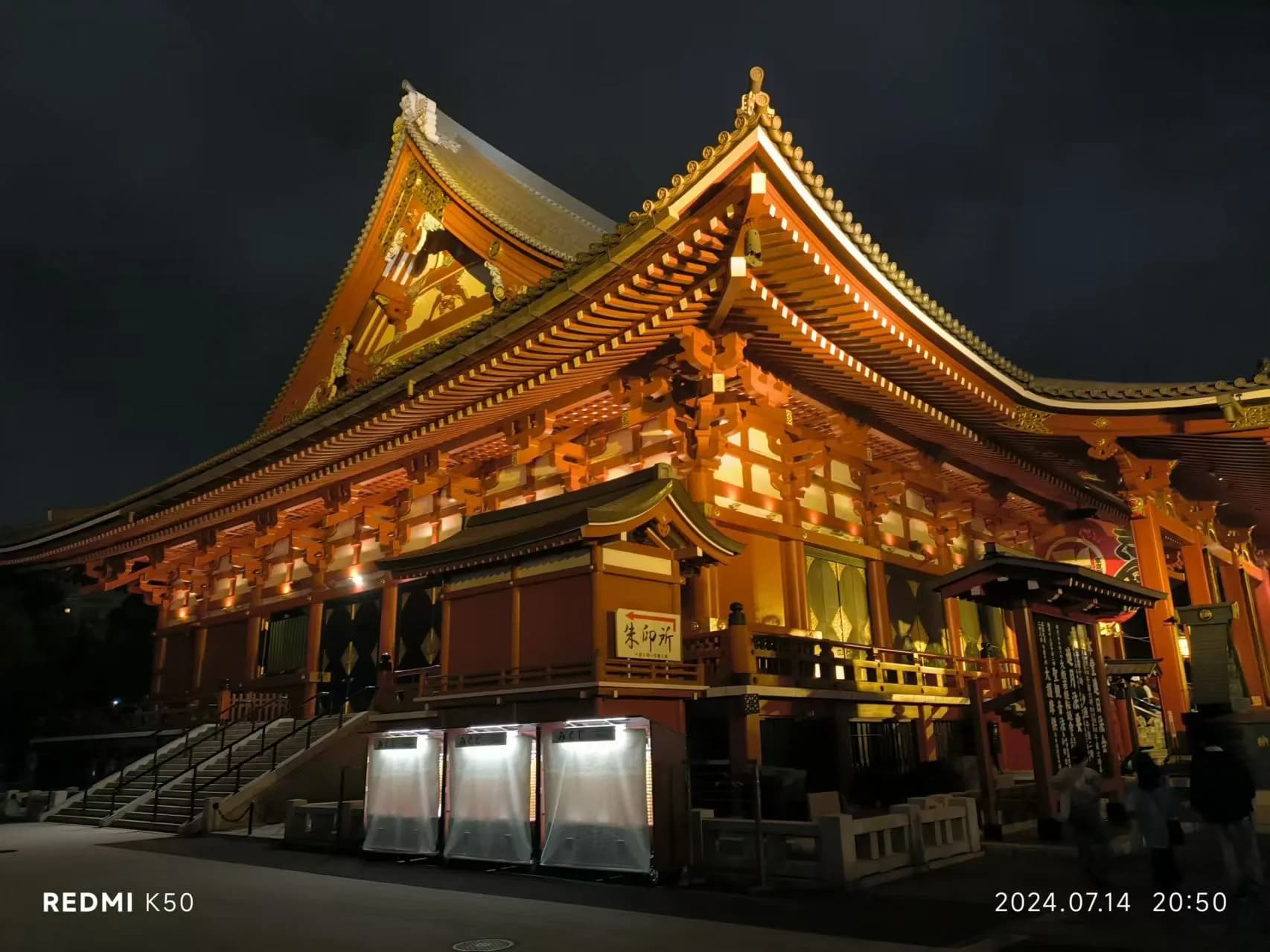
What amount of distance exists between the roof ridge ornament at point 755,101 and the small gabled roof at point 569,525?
433cm

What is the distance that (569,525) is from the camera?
995 centimetres

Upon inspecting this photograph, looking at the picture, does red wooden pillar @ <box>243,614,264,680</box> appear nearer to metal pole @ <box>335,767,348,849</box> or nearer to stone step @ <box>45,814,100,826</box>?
stone step @ <box>45,814,100,826</box>

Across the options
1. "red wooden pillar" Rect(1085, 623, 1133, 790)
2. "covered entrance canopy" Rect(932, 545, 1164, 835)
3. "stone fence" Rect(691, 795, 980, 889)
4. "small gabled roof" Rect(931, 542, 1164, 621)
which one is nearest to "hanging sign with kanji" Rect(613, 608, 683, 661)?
"stone fence" Rect(691, 795, 980, 889)

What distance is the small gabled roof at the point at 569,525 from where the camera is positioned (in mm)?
9930

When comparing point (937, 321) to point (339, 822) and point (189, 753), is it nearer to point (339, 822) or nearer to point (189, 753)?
point (339, 822)

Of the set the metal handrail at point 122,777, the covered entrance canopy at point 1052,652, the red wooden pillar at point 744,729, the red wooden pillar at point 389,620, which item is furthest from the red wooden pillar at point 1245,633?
the metal handrail at point 122,777

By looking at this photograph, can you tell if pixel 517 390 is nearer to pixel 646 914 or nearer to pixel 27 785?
pixel 646 914

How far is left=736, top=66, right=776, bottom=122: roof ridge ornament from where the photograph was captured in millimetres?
9688

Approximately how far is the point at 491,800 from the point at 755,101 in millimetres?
8725

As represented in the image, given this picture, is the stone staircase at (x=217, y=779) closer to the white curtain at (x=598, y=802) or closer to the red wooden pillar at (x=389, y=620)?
the red wooden pillar at (x=389, y=620)

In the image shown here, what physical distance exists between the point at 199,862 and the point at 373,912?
5.05 m

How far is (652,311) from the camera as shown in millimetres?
12258

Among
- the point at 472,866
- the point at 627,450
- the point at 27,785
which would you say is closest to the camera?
Answer: the point at 472,866

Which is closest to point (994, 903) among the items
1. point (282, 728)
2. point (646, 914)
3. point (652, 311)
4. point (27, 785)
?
point (646, 914)
